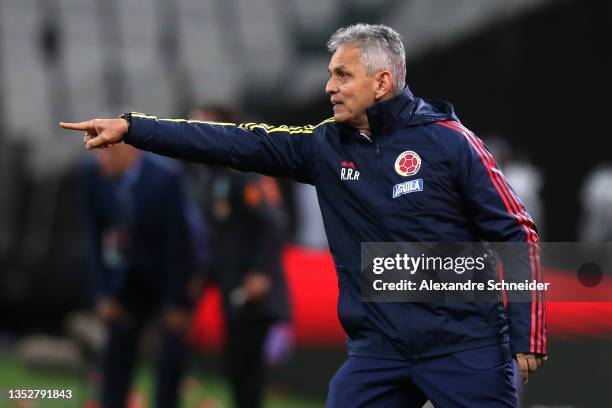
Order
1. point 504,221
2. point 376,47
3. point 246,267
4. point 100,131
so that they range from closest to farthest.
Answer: point 504,221, point 100,131, point 376,47, point 246,267

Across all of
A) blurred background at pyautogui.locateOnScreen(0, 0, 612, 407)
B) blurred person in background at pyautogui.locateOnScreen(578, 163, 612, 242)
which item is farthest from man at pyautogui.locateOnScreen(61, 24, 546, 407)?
blurred person in background at pyautogui.locateOnScreen(578, 163, 612, 242)

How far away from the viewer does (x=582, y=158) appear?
47.3 feet

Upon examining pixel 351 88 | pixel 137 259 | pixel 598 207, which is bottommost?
pixel 351 88

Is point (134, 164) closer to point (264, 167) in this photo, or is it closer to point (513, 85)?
point (264, 167)

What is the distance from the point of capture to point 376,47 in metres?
4.63

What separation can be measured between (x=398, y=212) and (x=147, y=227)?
3.46 m

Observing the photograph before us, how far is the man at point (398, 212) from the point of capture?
4.40 metres

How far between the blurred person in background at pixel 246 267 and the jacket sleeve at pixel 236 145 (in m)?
2.71

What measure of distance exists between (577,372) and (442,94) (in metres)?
7.55

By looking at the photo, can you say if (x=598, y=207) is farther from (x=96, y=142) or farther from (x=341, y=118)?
(x=96, y=142)

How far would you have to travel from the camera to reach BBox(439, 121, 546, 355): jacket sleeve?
14.3ft

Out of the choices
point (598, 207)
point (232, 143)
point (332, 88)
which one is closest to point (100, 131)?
point (232, 143)

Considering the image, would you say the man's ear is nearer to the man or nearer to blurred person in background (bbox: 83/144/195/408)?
the man

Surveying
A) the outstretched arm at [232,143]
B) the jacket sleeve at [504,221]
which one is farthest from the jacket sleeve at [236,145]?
the jacket sleeve at [504,221]
